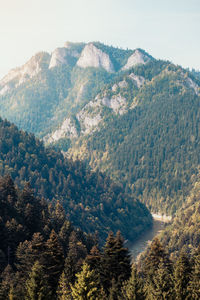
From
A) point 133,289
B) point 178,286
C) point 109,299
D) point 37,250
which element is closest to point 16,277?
point 37,250

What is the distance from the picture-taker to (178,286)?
70188 millimetres

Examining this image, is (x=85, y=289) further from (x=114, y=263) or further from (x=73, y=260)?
(x=73, y=260)

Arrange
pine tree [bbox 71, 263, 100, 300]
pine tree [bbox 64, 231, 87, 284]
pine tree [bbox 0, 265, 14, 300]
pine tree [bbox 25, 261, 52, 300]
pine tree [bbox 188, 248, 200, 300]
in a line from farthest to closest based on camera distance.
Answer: pine tree [bbox 64, 231, 87, 284], pine tree [bbox 188, 248, 200, 300], pine tree [bbox 0, 265, 14, 300], pine tree [bbox 25, 261, 52, 300], pine tree [bbox 71, 263, 100, 300]

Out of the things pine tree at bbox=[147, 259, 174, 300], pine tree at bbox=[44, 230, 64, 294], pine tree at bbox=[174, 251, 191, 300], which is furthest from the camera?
pine tree at bbox=[44, 230, 64, 294]

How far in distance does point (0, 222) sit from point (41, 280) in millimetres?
42423

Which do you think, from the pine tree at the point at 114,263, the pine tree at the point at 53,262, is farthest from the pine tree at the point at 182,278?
the pine tree at the point at 53,262

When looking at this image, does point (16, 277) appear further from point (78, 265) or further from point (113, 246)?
point (113, 246)

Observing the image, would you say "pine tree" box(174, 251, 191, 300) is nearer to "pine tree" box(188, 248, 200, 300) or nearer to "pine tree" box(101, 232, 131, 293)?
"pine tree" box(188, 248, 200, 300)

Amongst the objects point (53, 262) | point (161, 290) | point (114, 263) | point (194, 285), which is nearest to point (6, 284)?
point (53, 262)

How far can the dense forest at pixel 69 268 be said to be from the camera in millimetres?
62406

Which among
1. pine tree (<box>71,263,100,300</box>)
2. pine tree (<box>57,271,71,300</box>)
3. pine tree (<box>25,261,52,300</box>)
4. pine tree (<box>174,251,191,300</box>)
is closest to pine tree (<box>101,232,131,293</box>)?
pine tree (<box>174,251,191,300</box>)

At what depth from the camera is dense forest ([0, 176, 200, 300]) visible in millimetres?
62406

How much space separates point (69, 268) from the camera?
73.4m

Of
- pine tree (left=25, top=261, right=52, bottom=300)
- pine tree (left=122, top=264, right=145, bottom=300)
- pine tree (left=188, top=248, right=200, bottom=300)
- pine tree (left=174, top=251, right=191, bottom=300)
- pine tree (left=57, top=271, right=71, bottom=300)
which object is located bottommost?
pine tree (left=188, top=248, right=200, bottom=300)
